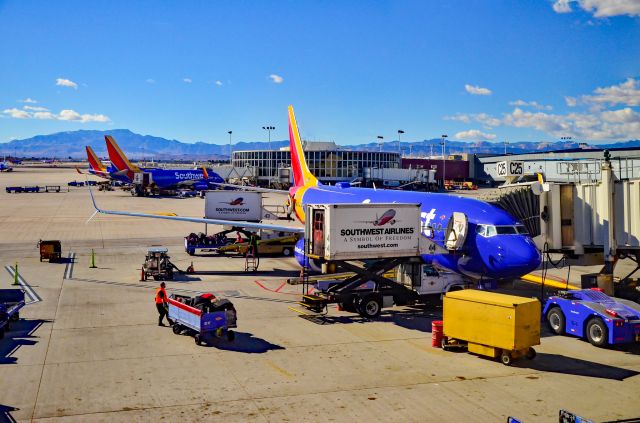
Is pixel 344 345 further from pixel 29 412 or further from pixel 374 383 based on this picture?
pixel 29 412

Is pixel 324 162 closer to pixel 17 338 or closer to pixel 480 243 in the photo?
pixel 480 243

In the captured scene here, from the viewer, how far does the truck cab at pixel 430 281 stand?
85.6 feet

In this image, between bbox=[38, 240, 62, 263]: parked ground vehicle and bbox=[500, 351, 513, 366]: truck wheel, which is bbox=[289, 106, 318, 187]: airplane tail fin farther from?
bbox=[500, 351, 513, 366]: truck wheel

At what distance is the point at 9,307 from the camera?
23.2m

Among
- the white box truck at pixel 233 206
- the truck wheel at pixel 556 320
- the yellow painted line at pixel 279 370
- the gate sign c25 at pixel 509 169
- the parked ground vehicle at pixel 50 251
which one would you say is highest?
the gate sign c25 at pixel 509 169

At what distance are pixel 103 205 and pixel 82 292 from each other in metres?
55.5

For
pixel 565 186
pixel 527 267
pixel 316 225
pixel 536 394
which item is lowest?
pixel 536 394

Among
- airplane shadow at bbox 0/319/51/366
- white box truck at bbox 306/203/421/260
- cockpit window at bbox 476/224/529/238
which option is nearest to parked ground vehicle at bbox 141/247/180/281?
airplane shadow at bbox 0/319/51/366

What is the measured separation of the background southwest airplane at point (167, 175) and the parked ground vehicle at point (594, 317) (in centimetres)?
8757

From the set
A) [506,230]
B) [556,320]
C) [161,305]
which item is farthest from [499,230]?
[161,305]

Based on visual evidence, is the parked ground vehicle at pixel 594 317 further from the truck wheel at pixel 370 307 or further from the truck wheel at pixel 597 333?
the truck wheel at pixel 370 307

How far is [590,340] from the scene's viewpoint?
69.6 ft

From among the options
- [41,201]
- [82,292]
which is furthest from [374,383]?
[41,201]

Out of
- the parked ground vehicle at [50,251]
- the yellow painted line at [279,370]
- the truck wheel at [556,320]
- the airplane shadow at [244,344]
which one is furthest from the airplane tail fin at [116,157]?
the truck wheel at [556,320]
